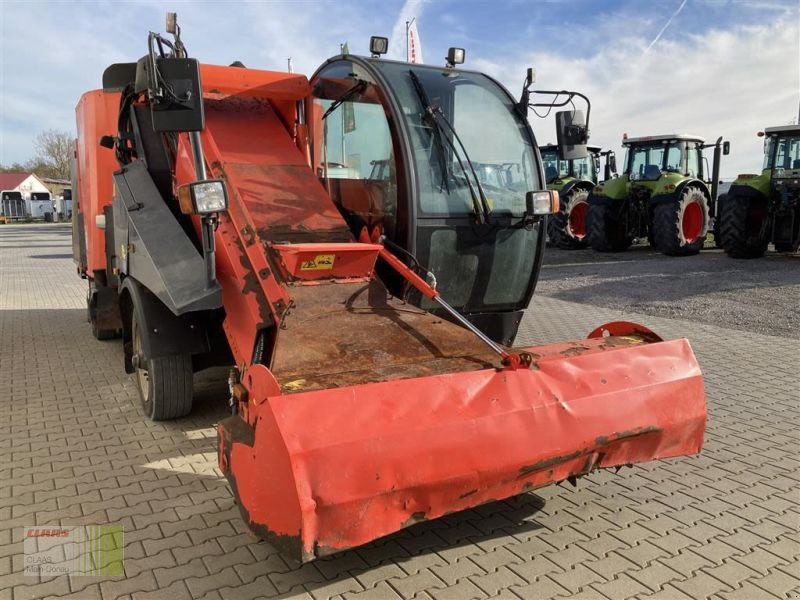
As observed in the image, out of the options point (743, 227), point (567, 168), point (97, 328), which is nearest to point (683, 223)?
point (743, 227)

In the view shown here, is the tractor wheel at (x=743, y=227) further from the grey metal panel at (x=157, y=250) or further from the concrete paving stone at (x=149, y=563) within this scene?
the concrete paving stone at (x=149, y=563)

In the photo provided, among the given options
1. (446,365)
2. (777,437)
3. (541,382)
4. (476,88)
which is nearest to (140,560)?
(446,365)

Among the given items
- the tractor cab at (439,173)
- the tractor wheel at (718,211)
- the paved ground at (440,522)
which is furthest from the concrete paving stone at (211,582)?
the tractor wheel at (718,211)

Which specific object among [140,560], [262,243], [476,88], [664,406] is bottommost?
[140,560]

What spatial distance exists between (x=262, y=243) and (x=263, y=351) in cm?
62

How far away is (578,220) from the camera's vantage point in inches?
690

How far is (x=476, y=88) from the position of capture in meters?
4.29

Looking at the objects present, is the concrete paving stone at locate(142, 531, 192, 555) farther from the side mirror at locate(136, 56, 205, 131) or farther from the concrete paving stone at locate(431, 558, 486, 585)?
the side mirror at locate(136, 56, 205, 131)

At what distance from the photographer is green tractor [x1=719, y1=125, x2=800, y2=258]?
43.3 feet

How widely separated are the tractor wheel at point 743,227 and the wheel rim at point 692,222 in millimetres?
949

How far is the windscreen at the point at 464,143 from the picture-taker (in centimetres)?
390

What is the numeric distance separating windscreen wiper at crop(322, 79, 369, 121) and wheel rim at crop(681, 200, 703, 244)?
1211 cm

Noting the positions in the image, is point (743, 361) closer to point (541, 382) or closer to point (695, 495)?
point (695, 495)

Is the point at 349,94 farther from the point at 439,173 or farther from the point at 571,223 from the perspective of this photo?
the point at 571,223
